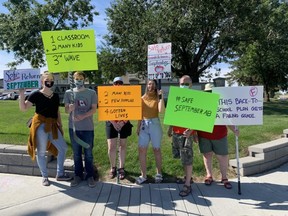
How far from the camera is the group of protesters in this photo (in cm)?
524

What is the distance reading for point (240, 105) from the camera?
205 inches

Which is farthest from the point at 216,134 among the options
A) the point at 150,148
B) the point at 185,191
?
the point at 150,148

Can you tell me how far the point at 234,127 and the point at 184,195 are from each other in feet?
4.60

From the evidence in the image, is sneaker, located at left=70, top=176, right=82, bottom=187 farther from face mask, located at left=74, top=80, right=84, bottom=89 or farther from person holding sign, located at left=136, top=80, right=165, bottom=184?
face mask, located at left=74, top=80, right=84, bottom=89

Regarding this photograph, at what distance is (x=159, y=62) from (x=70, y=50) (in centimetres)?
186

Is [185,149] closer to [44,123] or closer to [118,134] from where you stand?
[118,134]

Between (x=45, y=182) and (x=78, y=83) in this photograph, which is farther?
(x=45, y=182)

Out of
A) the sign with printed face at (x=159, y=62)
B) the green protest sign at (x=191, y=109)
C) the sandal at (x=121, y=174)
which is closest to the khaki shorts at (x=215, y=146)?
the green protest sign at (x=191, y=109)

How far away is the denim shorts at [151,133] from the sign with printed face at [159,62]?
3.96 ft

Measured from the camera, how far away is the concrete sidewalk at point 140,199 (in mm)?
4582

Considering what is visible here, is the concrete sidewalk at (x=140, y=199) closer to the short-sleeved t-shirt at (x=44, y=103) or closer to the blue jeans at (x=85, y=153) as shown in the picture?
the blue jeans at (x=85, y=153)

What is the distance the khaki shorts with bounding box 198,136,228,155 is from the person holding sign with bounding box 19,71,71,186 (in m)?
2.42

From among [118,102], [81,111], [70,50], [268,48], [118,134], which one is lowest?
[118,134]

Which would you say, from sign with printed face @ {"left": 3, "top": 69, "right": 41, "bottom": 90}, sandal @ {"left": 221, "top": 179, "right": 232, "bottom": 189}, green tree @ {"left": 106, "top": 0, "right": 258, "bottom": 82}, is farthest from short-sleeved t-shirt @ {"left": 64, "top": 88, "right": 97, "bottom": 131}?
green tree @ {"left": 106, "top": 0, "right": 258, "bottom": 82}
